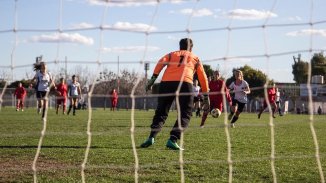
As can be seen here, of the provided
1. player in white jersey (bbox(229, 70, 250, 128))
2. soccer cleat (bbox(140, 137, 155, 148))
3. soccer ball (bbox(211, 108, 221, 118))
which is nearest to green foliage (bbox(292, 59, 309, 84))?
player in white jersey (bbox(229, 70, 250, 128))

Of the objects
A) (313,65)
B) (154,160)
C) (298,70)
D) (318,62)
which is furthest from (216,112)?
(154,160)

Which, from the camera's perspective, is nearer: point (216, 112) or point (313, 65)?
point (313, 65)

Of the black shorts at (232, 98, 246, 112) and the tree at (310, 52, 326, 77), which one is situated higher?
the tree at (310, 52, 326, 77)

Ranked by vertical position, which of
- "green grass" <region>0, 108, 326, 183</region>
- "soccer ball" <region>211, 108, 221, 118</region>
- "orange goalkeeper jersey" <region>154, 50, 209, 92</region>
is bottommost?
"green grass" <region>0, 108, 326, 183</region>

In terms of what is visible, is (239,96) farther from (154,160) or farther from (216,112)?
(154,160)

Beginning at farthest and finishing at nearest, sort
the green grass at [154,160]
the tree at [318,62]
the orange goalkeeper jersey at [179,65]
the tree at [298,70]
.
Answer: the tree at [298,70] → the tree at [318,62] → the orange goalkeeper jersey at [179,65] → the green grass at [154,160]

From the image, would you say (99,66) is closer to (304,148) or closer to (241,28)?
(241,28)

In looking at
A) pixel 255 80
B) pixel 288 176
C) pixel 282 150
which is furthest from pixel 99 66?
pixel 255 80

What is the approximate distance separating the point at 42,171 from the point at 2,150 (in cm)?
193

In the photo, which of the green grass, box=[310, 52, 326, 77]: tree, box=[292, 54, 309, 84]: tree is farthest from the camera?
box=[292, 54, 309, 84]: tree

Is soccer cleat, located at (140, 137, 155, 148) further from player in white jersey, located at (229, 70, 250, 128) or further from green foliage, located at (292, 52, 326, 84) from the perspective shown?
player in white jersey, located at (229, 70, 250, 128)

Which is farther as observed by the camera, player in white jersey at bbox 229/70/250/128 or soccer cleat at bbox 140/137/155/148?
player in white jersey at bbox 229/70/250/128

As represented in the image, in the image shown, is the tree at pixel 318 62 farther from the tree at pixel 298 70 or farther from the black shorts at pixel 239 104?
the black shorts at pixel 239 104

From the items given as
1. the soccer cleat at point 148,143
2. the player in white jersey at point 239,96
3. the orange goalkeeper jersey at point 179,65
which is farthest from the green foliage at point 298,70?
the soccer cleat at point 148,143
